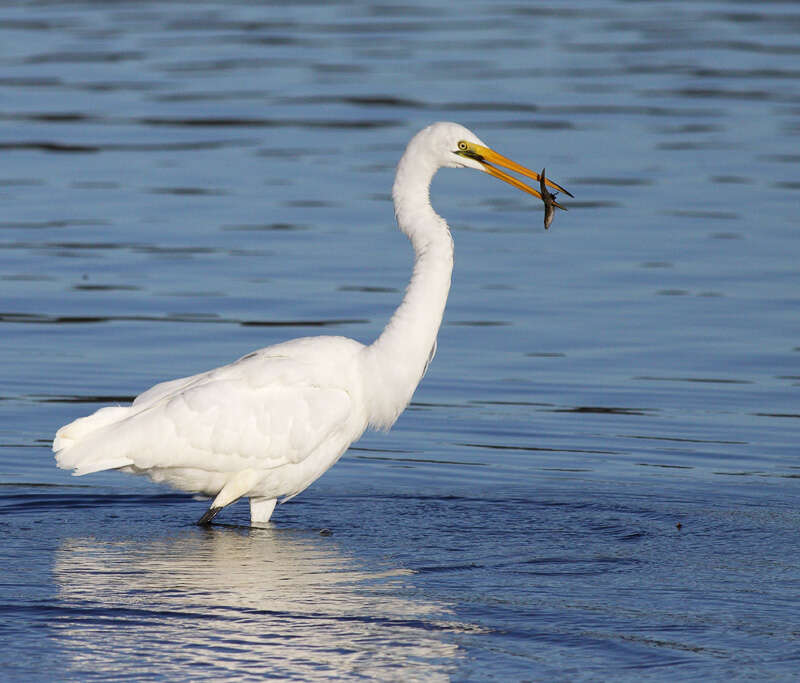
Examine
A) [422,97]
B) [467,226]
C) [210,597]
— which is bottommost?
[210,597]

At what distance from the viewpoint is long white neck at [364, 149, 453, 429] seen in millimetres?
9188

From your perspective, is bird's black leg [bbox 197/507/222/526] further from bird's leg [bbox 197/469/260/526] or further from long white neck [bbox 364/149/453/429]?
long white neck [bbox 364/149/453/429]

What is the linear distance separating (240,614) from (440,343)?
592 centimetres

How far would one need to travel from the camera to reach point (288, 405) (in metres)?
8.99

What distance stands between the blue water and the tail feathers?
43 centimetres

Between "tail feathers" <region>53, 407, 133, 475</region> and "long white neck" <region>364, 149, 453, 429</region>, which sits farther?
"long white neck" <region>364, 149, 453, 429</region>

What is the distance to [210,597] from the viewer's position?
773cm

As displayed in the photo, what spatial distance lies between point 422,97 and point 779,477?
13695 millimetres

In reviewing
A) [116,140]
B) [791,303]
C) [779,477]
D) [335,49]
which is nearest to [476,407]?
[779,477]

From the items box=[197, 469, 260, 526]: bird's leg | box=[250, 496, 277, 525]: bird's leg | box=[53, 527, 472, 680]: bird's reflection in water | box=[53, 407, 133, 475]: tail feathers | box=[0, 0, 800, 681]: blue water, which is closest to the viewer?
box=[53, 527, 472, 680]: bird's reflection in water

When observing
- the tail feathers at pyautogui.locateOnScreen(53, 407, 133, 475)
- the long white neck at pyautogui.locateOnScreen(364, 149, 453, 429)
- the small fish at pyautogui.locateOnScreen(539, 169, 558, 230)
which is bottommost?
the tail feathers at pyautogui.locateOnScreen(53, 407, 133, 475)

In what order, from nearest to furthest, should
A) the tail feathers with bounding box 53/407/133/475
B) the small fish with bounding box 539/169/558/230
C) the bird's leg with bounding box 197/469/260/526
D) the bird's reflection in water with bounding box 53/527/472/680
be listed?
the bird's reflection in water with bounding box 53/527/472/680 < the tail feathers with bounding box 53/407/133/475 < the bird's leg with bounding box 197/469/260/526 < the small fish with bounding box 539/169/558/230

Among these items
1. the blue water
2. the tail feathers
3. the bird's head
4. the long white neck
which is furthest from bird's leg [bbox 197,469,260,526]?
the bird's head

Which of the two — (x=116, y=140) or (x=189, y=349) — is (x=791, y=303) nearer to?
(x=189, y=349)
